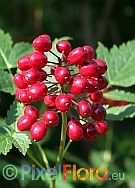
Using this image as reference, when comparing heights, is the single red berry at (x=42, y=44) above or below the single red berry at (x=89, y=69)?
above

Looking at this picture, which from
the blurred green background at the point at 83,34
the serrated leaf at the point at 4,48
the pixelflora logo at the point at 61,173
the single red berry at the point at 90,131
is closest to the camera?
the single red berry at the point at 90,131

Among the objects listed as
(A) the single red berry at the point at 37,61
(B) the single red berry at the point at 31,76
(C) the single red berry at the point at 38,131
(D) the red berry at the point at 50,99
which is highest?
(A) the single red berry at the point at 37,61

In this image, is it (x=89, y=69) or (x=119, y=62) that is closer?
(x=89, y=69)

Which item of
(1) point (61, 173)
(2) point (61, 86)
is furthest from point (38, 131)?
(1) point (61, 173)

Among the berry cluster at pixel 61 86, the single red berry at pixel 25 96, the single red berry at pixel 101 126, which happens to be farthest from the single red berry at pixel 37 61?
the single red berry at pixel 101 126

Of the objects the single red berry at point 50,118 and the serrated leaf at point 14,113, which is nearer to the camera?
the single red berry at point 50,118

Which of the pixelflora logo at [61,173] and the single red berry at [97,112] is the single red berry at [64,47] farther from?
the pixelflora logo at [61,173]

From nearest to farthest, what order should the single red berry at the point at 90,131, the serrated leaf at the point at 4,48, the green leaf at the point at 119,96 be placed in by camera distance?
the single red berry at the point at 90,131 → the green leaf at the point at 119,96 → the serrated leaf at the point at 4,48

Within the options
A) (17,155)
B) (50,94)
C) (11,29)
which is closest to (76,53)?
(50,94)

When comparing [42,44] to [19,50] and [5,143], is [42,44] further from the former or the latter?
[19,50]
